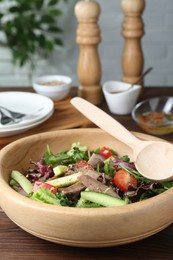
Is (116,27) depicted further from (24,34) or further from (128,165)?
(128,165)

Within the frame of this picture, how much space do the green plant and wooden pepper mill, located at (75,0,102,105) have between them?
1147mm

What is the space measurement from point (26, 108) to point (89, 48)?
13.7 inches

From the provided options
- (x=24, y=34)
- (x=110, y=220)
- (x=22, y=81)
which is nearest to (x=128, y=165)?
(x=110, y=220)

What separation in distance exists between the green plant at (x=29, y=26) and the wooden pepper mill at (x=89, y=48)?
3.76 feet

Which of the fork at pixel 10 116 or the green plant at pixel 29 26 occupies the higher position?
Result: the fork at pixel 10 116

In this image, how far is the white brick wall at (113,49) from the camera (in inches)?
119

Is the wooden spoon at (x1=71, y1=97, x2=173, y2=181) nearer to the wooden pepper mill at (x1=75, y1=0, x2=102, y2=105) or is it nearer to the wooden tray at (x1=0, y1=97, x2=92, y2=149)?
the wooden tray at (x1=0, y1=97, x2=92, y2=149)

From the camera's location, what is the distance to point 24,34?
2816mm

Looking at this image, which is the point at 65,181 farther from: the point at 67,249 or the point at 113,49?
the point at 113,49

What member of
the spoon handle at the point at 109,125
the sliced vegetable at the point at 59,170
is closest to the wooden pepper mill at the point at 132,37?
the spoon handle at the point at 109,125

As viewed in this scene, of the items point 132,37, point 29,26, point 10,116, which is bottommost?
point 29,26

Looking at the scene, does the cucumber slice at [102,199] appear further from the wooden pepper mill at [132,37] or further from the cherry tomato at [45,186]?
the wooden pepper mill at [132,37]

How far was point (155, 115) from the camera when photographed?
1593 mm

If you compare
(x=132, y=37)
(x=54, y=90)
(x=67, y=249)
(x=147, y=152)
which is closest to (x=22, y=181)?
(x=67, y=249)
